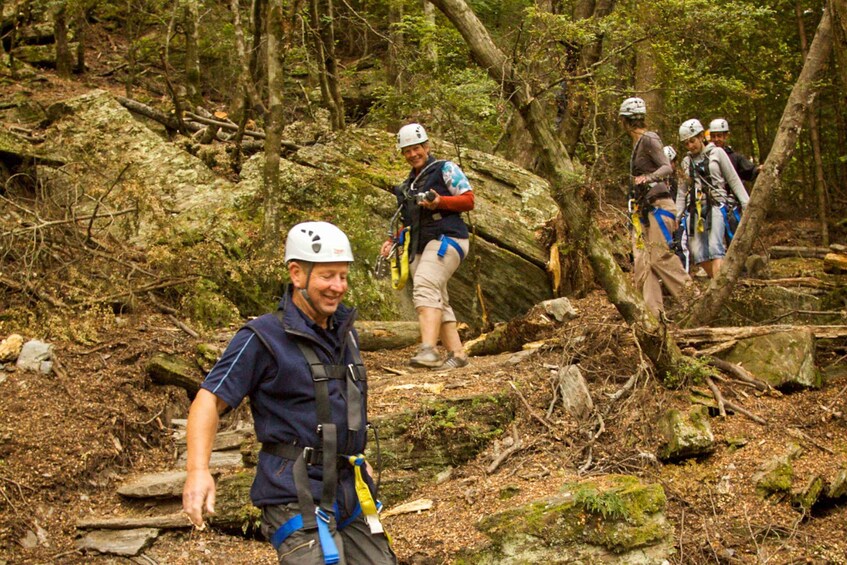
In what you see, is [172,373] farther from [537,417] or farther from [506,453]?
[537,417]

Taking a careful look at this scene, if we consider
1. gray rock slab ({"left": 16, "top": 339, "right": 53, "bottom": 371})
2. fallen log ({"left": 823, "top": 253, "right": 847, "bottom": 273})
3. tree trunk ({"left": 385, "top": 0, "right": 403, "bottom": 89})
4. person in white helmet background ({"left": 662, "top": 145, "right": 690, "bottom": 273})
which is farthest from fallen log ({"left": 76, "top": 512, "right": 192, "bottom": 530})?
fallen log ({"left": 823, "top": 253, "right": 847, "bottom": 273})

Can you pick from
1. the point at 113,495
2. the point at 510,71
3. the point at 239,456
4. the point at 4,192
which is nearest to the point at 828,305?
the point at 510,71

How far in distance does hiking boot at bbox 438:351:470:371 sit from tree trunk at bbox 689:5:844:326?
255cm

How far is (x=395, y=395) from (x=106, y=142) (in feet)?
21.3

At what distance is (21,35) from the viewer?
18.5 m

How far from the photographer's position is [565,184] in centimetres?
697

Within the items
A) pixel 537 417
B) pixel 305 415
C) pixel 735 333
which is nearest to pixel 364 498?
pixel 305 415

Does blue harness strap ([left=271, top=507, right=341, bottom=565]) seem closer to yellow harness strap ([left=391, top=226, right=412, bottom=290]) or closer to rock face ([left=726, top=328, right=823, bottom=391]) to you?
yellow harness strap ([left=391, top=226, right=412, bottom=290])

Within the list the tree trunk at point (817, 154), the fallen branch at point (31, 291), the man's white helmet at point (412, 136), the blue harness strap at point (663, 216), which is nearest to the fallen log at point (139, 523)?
the fallen branch at point (31, 291)

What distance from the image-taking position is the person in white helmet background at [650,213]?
909 cm

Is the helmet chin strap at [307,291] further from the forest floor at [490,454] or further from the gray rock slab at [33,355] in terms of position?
the gray rock slab at [33,355]

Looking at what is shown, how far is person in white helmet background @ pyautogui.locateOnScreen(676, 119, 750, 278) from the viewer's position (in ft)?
33.7

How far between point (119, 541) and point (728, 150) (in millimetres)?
9409

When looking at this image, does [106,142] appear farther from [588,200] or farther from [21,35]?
[21,35]
